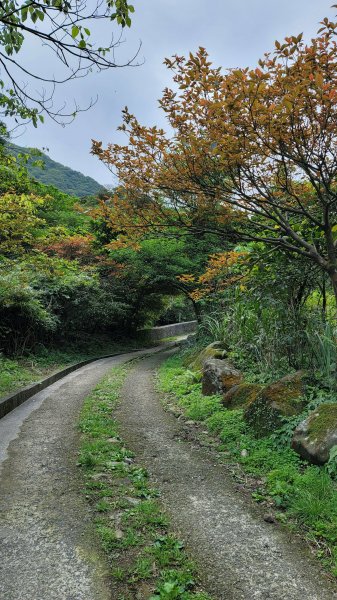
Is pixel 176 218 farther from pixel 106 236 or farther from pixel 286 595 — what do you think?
pixel 106 236

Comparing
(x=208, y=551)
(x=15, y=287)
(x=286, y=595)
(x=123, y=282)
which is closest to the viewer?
(x=286, y=595)

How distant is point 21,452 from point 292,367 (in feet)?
12.6

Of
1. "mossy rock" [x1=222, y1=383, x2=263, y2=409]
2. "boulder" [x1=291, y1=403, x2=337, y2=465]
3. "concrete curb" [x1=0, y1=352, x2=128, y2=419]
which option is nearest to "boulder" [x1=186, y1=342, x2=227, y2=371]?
"mossy rock" [x1=222, y1=383, x2=263, y2=409]

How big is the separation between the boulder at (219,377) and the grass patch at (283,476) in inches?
18.2

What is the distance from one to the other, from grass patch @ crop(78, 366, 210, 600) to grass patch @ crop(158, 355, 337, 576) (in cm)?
92

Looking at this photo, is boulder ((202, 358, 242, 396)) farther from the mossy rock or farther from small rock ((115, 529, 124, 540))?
small rock ((115, 529, 124, 540))

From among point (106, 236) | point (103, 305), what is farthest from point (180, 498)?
point (106, 236)

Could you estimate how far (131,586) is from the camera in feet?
7.83

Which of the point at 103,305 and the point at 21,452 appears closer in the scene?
the point at 21,452

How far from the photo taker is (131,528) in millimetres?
2984

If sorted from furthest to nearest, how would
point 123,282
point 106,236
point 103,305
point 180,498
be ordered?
point 106,236
point 123,282
point 103,305
point 180,498

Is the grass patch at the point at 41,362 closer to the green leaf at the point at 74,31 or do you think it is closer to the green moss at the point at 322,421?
the green moss at the point at 322,421

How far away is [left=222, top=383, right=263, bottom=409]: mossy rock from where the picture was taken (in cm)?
559

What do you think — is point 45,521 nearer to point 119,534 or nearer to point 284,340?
point 119,534
